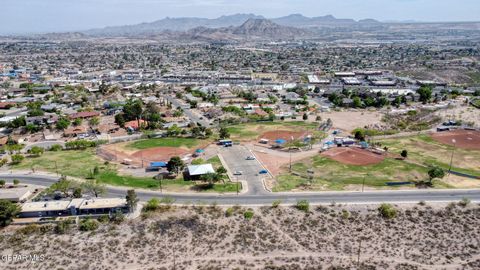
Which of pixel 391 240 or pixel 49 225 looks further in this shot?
pixel 49 225

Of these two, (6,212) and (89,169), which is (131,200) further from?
(89,169)

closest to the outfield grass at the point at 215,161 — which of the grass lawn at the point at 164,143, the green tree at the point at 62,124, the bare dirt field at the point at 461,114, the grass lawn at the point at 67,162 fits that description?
the grass lawn at the point at 164,143

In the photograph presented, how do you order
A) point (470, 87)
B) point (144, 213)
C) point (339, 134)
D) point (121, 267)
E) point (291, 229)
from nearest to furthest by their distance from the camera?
1. point (121, 267)
2. point (291, 229)
3. point (144, 213)
4. point (339, 134)
5. point (470, 87)

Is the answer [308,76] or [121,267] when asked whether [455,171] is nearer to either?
[121,267]

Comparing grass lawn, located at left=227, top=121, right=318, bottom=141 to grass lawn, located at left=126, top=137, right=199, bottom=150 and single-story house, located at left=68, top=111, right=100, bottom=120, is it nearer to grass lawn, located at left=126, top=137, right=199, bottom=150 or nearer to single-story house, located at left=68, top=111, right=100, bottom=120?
grass lawn, located at left=126, top=137, right=199, bottom=150

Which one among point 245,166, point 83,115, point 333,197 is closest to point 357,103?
point 245,166

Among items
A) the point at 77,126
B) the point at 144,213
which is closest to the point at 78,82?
the point at 77,126

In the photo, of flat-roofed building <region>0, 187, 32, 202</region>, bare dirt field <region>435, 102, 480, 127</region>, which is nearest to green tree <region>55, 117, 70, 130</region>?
flat-roofed building <region>0, 187, 32, 202</region>
